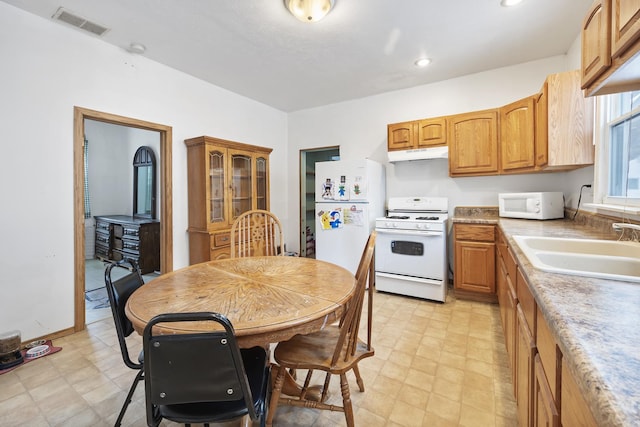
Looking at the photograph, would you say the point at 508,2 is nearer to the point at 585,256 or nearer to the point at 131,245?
the point at 585,256

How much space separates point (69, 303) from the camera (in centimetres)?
246

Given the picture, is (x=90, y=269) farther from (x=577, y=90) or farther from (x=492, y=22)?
(x=577, y=90)

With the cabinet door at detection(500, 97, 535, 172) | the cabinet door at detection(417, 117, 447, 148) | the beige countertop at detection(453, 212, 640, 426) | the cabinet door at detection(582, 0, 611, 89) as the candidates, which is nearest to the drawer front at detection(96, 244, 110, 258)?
the cabinet door at detection(417, 117, 447, 148)

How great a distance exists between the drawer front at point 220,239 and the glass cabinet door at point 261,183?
711 millimetres

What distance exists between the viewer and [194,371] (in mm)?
885

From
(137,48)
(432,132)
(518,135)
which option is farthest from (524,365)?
(137,48)

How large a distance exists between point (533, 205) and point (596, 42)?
1836mm

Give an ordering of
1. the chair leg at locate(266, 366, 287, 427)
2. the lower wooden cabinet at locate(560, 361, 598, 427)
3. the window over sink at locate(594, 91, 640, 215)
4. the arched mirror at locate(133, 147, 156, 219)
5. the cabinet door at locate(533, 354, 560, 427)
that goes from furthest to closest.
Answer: the arched mirror at locate(133, 147, 156, 219) → the window over sink at locate(594, 91, 640, 215) → the chair leg at locate(266, 366, 287, 427) → the cabinet door at locate(533, 354, 560, 427) → the lower wooden cabinet at locate(560, 361, 598, 427)

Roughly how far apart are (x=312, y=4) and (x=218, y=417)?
2.47 meters

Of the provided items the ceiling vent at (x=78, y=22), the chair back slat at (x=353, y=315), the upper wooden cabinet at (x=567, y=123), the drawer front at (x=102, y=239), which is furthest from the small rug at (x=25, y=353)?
the upper wooden cabinet at (x=567, y=123)

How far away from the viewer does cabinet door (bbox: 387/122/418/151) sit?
348cm

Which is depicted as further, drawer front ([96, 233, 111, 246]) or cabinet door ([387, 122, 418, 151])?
drawer front ([96, 233, 111, 246])

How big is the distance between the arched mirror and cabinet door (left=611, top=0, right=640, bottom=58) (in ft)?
17.4

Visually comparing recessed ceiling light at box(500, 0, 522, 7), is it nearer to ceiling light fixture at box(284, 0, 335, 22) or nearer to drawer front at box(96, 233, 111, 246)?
ceiling light fixture at box(284, 0, 335, 22)
